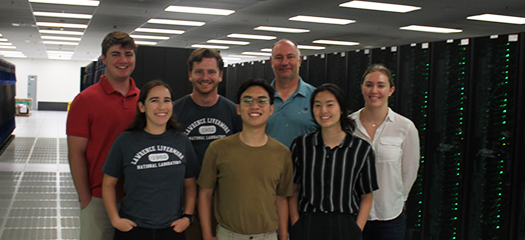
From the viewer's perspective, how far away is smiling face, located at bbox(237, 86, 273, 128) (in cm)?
241

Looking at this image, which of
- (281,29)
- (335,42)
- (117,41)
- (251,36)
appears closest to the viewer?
(117,41)

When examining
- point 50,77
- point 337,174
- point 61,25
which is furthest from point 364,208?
point 50,77

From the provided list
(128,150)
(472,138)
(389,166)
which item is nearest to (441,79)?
(472,138)

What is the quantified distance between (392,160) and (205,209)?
113 centimetres

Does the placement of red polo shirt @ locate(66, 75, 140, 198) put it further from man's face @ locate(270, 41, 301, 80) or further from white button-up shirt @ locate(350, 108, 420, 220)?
white button-up shirt @ locate(350, 108, 420, 220)

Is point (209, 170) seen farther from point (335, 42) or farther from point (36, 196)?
point (335, 42)

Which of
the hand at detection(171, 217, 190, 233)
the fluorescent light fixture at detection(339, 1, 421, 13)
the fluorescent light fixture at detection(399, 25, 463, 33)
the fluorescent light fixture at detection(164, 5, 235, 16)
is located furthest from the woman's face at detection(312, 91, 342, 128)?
the fluorescent light fixture at detection(399, 25, 463, 33)

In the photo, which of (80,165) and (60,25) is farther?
(60,25)

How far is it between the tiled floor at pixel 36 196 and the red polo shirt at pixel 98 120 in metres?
3.00

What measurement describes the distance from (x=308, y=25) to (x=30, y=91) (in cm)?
2762

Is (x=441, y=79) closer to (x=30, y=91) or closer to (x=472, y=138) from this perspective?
(x=472, y=138)

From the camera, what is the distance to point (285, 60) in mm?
3027

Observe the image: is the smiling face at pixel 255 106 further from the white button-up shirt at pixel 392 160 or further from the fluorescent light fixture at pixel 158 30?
the fluorescent light fixture at pixel 158 30

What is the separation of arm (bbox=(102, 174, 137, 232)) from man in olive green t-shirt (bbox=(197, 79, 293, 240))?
410mm
